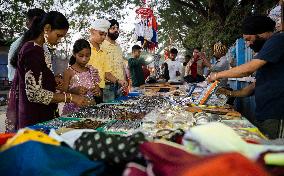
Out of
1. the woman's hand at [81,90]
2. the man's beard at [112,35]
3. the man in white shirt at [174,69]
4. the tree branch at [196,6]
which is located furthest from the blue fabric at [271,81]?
the tree branch at [196,6]

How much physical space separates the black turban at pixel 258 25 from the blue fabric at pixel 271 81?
1.06 feet

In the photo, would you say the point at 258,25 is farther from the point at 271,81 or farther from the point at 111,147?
the point at 111,147

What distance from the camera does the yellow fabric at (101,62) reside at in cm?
534

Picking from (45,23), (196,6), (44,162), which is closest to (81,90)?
(45,23)

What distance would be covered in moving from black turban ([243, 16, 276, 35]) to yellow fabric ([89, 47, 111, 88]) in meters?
A: 2.68

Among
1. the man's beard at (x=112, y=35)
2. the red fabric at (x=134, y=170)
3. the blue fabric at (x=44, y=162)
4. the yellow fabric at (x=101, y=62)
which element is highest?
the man's beard at (x=112, y=35)

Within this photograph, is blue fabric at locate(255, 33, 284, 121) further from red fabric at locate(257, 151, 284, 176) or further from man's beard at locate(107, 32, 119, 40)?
man's beard at locate(107, 32, 119, 40)

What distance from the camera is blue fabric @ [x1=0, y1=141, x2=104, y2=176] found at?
116 cm

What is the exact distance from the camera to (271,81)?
10.6 ft

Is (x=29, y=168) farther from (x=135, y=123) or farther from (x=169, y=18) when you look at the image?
(x=169, y=18)

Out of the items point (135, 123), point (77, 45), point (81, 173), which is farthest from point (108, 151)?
point (77, 45)

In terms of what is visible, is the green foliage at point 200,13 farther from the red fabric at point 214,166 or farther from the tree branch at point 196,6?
the red fabric at point 214,166

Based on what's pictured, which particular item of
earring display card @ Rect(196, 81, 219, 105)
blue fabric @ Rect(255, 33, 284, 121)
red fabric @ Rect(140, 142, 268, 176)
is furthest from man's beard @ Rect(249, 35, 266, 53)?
red fabric @ Rect(140, 142, 268, 176)

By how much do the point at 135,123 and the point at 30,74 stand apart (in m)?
1.10
